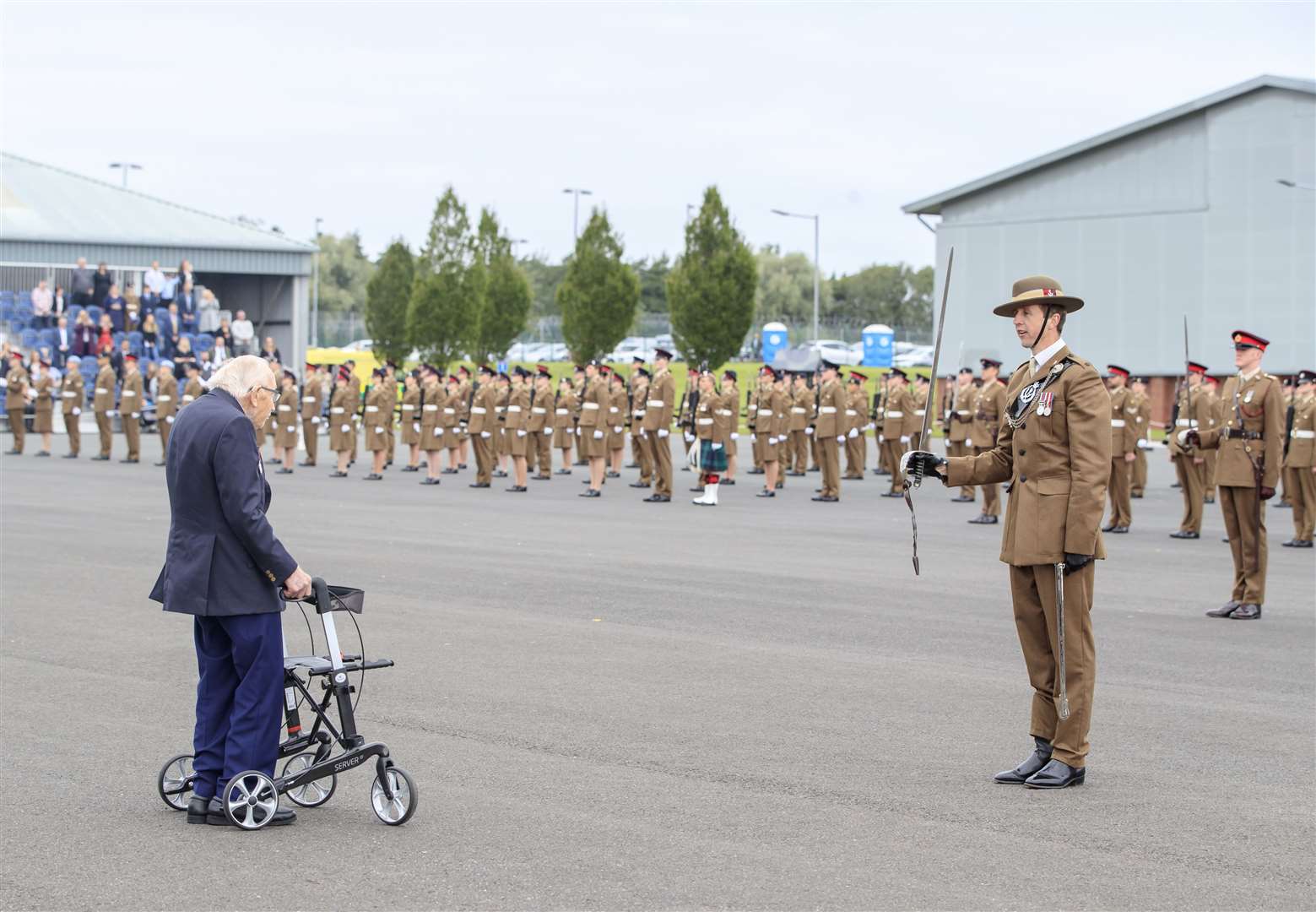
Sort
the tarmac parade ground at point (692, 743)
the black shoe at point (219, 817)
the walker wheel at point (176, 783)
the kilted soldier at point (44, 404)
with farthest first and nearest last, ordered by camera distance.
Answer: the kilted soldier at point (44, 404)
the walker wheel at point (176, 783)
the black shoe at point (219, 817)
the tarmac parade ground at point (692, 743)

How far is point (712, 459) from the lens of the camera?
20.9 metres

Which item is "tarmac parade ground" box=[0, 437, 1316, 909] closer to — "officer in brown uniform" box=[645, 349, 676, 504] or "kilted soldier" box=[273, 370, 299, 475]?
"officer in brown uniform" box=[645, 349, 676, 504]

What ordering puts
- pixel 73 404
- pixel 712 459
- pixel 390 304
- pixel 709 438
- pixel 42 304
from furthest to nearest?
1. pixel 390 304
2. pixel 42 304
3. pixel 73 404
4. pixel 709 438
5. pixel 712 459

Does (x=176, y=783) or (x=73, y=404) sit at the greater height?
(x=73, y=404)

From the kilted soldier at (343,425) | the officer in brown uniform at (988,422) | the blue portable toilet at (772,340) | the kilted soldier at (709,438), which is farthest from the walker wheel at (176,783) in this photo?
the blue portable toilet at (772,340)

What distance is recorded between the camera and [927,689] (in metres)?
8.40

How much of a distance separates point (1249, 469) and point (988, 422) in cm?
811

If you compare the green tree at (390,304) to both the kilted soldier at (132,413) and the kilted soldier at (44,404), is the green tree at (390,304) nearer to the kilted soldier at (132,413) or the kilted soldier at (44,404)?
the kilted soldier at (44,404)

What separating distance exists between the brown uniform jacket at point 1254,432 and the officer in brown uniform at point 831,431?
10.1 m

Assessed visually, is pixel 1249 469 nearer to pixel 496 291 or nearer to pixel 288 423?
pixel 288 423

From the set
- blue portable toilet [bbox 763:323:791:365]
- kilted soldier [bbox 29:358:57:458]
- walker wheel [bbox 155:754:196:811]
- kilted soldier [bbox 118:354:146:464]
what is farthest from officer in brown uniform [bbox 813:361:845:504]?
blue portable toilet [bbox 763:323:791:365]

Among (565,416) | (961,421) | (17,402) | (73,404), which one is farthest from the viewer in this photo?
(73,404)

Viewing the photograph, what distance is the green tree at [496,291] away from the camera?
182 ft

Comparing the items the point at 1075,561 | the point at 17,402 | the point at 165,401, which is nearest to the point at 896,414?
the point at 165,401
